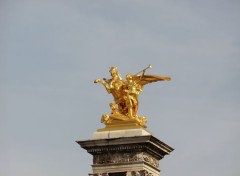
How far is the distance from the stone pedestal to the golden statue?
2.04ft

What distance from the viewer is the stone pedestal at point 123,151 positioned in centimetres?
5806

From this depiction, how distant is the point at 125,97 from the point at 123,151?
271 cm

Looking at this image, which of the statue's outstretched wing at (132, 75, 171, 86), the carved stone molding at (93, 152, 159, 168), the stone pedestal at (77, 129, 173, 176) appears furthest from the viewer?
the statue's outstretched wing at (132, 75, 171, 86)

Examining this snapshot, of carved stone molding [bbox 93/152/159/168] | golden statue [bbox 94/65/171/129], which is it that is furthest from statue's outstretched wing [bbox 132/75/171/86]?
carved stone molding [bbox 93/152/159/168]

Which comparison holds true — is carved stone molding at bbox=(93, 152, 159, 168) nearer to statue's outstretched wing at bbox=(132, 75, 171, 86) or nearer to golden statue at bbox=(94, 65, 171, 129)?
golden statue at bbox=(94, 65, 171, 129)

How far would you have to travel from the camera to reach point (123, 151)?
2301 inches

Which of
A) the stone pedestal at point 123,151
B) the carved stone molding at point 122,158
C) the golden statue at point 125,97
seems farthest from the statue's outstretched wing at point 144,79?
the carved stone molding at point 122,158

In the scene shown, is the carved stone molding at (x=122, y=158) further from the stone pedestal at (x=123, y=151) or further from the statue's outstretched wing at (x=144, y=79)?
the statue's outstretched wing at (x=144, y=79)

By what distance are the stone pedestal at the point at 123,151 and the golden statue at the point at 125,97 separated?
0.62 meters

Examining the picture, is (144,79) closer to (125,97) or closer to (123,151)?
(125,97)

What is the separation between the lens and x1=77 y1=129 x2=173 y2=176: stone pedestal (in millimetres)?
58062

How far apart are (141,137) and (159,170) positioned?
2624mm

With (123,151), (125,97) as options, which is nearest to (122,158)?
(123,151)

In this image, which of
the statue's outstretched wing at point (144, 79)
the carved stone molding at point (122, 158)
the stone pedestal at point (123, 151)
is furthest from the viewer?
the statue's outstretched wing at point (144, 79)
